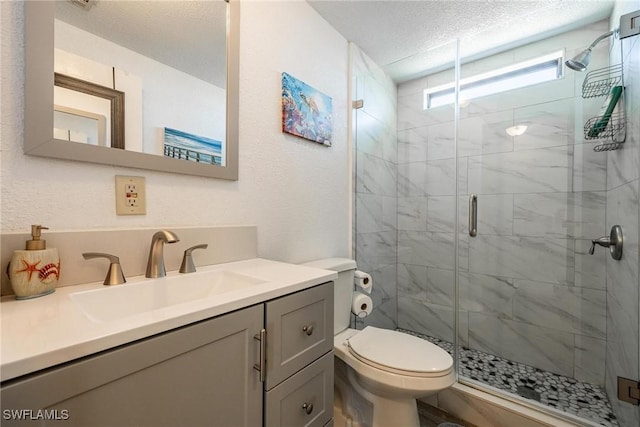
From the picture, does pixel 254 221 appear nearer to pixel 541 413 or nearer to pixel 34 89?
pixel 34 89

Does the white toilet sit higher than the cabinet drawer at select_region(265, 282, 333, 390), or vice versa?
the cabinet drawer at select_region(265, 282, 333, 390)

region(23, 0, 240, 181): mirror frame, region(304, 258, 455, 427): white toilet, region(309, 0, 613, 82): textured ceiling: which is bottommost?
region(304, 258, 455, 427): white toilet

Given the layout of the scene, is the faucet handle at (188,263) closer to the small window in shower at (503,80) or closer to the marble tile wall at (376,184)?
the marble tile wall at (376,184)

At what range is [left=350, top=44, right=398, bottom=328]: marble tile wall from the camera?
Answer: 201 centimetres

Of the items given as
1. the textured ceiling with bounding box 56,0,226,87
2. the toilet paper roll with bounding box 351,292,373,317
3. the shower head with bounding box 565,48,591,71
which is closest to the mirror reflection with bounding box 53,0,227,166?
the textured ceiling with bounding box 56,0,226,87

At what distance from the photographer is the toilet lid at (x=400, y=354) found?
47.3 inches

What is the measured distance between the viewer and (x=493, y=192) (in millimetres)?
2064

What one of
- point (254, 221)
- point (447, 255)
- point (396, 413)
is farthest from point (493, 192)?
point (254, 221)

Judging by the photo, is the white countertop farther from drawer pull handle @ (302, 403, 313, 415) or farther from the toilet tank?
the toilet tank

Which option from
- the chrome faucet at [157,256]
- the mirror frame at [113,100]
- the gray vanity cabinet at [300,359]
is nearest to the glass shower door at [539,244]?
the gray vanity cabinet at [300,359]

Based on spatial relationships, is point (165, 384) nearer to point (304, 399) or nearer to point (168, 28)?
point (304, 399)

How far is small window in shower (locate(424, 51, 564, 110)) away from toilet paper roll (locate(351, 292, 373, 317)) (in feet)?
5.50

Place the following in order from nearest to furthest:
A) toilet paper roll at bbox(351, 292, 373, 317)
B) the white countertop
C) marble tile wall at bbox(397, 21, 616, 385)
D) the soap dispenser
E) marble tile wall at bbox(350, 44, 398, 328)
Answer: the white countertop → the soap dispenser → toilet paper roll at bbox(351, 292, 373, 317) → marble tile wall at bbox(397, 21, 616, 385) → marble tile wall at bbox(350, 44, 398, 328)

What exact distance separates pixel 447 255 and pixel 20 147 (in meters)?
2.40
